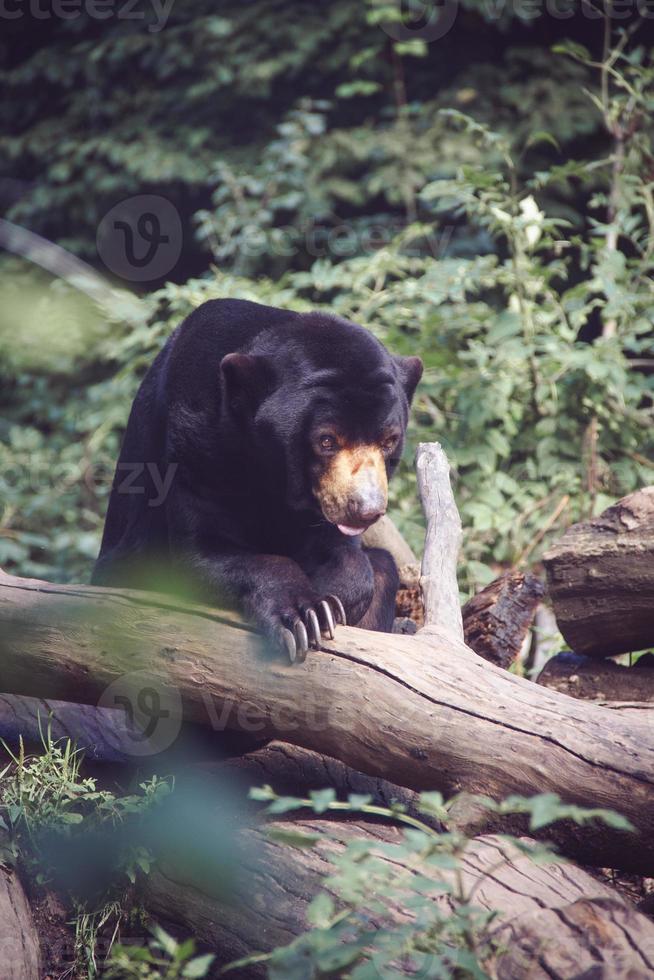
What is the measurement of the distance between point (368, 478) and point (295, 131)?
210 inches

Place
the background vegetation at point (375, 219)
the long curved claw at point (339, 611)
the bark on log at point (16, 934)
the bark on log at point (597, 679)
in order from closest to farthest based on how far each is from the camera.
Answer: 1. the bark on log at point (16, 934)
2. the long curved claw at point (339, 611)
3. the bark on log at point (597, 679)
4. the background vegetation at point (375, 219)

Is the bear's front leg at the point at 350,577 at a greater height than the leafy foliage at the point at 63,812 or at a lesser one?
Result: greater

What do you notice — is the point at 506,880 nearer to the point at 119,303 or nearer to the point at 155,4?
the point at 119,303

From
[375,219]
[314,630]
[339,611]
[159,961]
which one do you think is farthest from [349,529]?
[375,219]

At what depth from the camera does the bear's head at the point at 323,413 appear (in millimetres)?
2953

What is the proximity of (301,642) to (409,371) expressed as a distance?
1109mm

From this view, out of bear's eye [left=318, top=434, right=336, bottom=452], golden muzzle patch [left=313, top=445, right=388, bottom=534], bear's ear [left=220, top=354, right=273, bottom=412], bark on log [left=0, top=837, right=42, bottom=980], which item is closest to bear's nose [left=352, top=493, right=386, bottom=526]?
golden muzzle patch [left=313, top=445, right=388, bottom=534]

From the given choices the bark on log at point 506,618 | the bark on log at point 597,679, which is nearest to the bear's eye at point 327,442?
the bark on log at point 506,618

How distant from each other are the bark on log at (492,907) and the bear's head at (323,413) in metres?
0.92

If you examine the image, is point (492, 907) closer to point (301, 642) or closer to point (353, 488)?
point (301, 642)

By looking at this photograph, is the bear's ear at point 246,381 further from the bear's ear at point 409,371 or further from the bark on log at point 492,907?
the bark on log at point 492,907

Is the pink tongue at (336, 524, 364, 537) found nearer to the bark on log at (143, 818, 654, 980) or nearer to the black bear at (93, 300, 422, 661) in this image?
the black bear at (93, 300, 422, 661)

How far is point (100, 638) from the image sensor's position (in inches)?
111

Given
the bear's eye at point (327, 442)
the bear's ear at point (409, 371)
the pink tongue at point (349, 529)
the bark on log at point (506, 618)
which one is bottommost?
the bark on log at point (506, 618)
